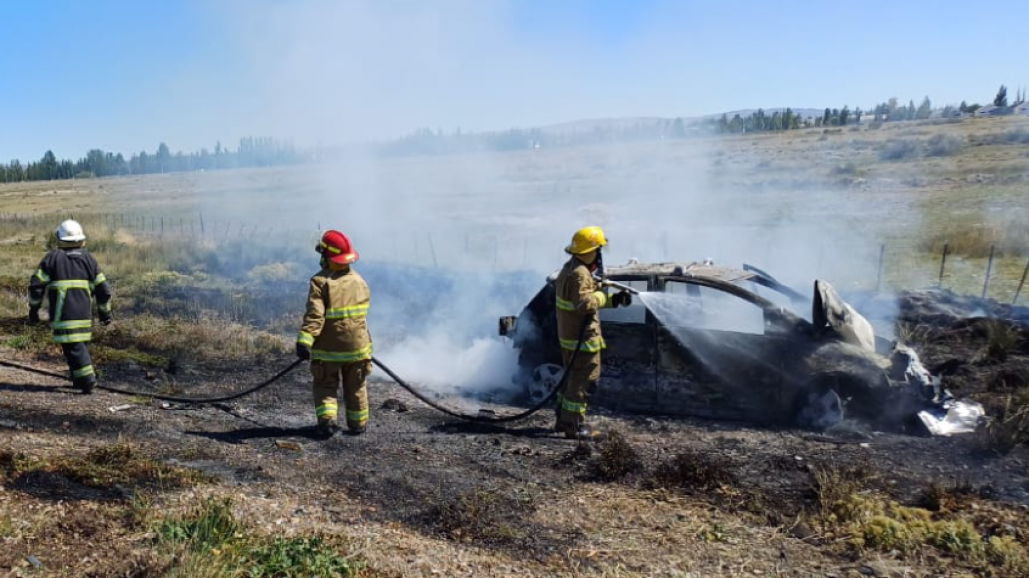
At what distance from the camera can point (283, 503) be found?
191 inches

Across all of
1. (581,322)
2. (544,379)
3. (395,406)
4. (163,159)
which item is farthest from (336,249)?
(163,159)

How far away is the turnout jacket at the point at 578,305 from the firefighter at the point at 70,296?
15.6ft

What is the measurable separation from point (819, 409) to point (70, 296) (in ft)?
23.8

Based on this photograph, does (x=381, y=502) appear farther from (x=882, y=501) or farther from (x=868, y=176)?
(x=868, y=176)

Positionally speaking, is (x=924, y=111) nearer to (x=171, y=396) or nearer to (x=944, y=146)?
(x=944, y=146)

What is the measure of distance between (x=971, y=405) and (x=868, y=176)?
2640 centimetres

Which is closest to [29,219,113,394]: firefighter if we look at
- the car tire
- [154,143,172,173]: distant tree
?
the car tire

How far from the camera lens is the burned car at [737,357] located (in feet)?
22.2

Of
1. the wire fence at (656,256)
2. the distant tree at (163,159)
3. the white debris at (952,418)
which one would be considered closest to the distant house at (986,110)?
the wire fence at (656,256)

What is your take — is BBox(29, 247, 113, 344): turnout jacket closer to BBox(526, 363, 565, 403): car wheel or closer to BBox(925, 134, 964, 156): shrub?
BBox(526, 363, 565, 403): car wheel

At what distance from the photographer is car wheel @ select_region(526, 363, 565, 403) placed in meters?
7.84

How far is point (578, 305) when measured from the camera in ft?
21.8

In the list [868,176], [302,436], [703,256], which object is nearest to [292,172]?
[868,176]

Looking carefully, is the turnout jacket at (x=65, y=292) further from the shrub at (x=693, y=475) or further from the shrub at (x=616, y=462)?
the shrub at (x=693, y=475)
